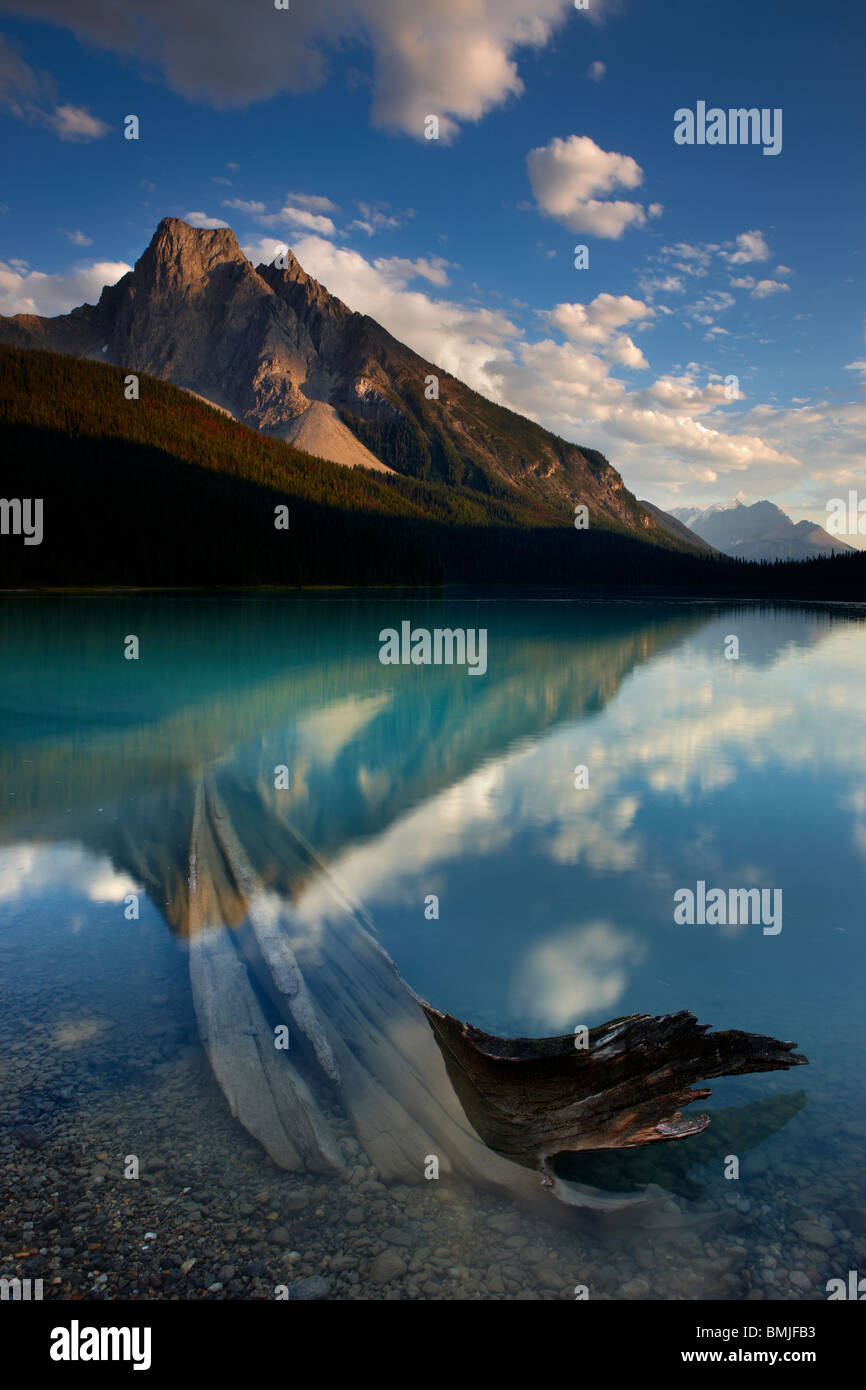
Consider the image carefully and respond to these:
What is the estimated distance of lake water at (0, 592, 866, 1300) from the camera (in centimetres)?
409

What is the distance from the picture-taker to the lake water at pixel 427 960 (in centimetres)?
409

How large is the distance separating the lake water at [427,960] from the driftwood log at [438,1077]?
0.35 feet

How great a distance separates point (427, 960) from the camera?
794 cm

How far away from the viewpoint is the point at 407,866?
34.6ft

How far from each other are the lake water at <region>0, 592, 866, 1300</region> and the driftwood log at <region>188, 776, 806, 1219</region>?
0.35ft

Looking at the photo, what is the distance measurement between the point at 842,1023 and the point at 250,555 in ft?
364

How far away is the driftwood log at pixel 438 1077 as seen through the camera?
4797 mm

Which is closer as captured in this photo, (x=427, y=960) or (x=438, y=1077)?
(x=438, y=1077)

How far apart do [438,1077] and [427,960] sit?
2.34 m

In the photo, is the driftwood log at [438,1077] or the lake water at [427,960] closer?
the lake water at [427,960]

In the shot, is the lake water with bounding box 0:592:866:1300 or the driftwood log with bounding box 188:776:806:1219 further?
the driftwood log with bounding box 188:776:806:1219

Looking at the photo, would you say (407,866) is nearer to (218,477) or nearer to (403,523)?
(218,477)

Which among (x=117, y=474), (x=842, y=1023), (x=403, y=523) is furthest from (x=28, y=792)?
(x=403, y=523)
